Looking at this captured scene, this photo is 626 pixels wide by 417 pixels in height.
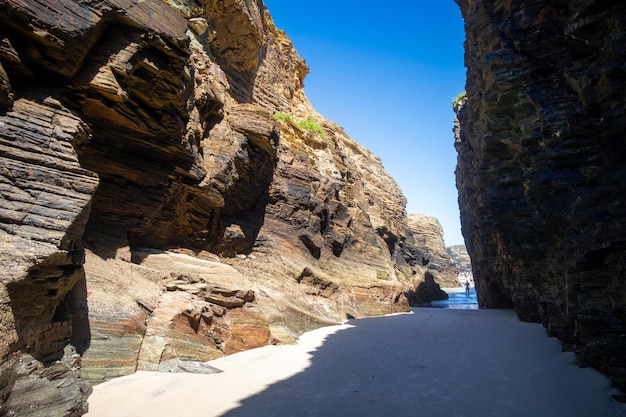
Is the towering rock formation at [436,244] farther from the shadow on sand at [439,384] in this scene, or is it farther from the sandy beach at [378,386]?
the sandy beach at [378,386]

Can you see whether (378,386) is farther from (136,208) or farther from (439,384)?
(136,208)

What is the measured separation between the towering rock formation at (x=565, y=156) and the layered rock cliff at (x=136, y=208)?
835cm

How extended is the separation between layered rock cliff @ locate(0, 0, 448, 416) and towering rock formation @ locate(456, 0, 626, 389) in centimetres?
835

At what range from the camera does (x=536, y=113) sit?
991 centimetres

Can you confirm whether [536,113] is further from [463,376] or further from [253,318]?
[253,318]

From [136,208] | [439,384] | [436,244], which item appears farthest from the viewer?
[436,244]


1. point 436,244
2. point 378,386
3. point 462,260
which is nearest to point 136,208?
point 378,386

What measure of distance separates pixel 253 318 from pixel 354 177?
1995 cm

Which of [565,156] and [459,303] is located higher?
[565,156]

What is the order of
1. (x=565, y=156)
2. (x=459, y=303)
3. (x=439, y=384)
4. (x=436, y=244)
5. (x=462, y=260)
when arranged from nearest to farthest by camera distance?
(x=439, y=384) → (x=565, y=156) → (x=459, y=303) → (x=436, y=244) → (x=462, y=260)

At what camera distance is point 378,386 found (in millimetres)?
6133

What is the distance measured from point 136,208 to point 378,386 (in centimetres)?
879

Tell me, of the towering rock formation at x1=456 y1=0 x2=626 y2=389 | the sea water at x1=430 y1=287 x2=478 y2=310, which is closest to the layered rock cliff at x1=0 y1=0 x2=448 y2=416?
the towering rock formation at x1=456 y1=0 x2=626 y2=389

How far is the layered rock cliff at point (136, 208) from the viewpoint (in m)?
5.41
